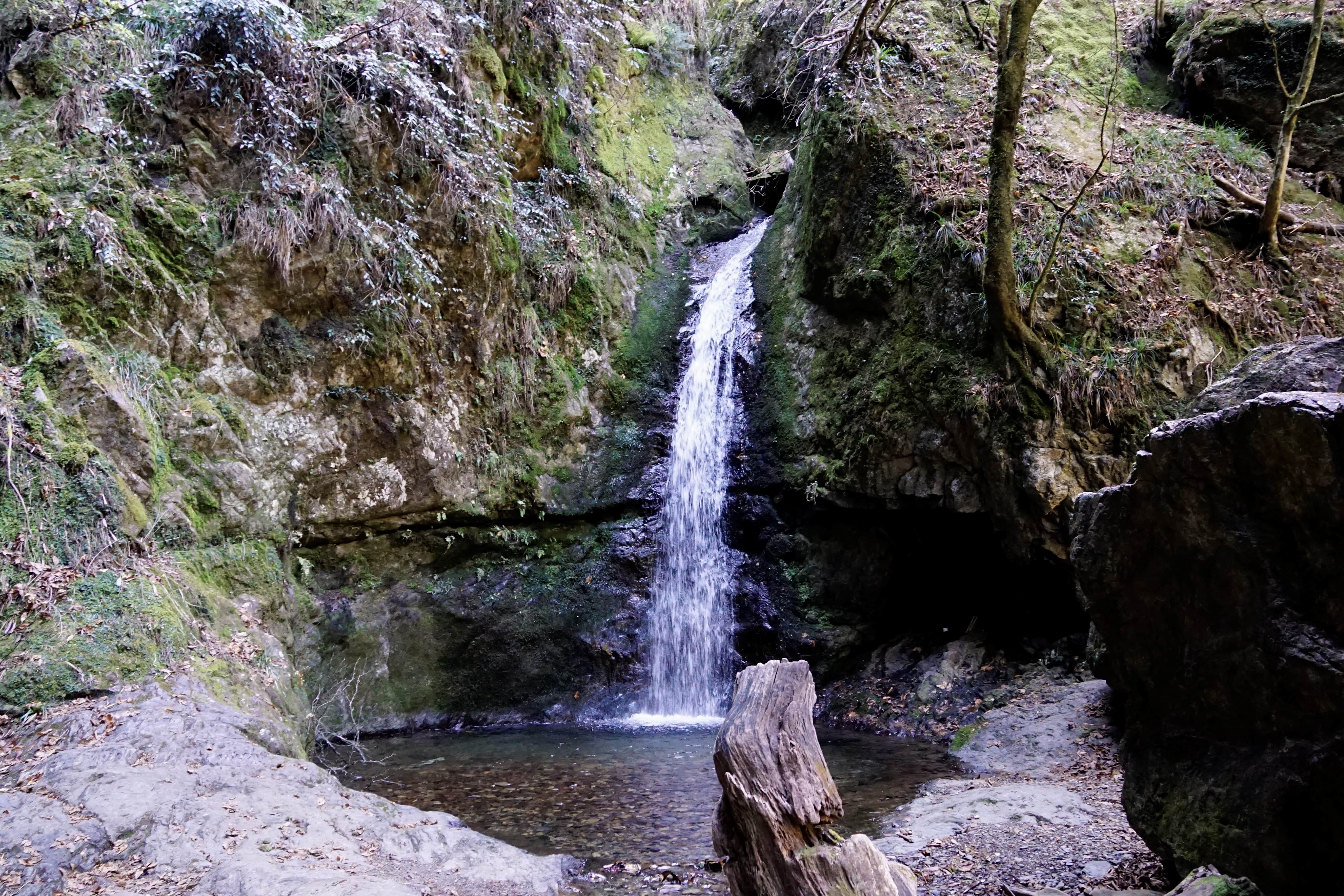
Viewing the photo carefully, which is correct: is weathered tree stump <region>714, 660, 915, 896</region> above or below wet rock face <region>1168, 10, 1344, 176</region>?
below

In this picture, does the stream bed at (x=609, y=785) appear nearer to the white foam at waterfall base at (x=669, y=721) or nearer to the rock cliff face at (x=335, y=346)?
the white foam at waterfall base at (x=669, y=721)

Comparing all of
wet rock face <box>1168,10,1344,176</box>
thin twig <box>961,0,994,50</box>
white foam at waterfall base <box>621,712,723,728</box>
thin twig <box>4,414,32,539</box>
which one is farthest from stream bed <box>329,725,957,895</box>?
thin twig <box>961,0,994,50</box>

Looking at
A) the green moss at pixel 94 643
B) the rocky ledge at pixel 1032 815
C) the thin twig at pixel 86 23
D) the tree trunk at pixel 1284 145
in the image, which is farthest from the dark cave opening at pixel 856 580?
the thin twig at pixel 86 23

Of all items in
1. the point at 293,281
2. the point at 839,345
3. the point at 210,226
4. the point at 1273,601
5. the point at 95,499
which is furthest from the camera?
the point at 839,345

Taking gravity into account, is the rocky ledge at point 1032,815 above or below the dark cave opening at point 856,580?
below

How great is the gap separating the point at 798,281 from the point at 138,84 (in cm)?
762

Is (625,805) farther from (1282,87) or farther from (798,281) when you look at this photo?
(1282,87)

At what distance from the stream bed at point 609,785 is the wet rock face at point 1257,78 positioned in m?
8.21

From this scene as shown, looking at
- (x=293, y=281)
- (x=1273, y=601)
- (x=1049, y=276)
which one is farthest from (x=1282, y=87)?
(x=293, y=281)

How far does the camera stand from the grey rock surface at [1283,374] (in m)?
3.07

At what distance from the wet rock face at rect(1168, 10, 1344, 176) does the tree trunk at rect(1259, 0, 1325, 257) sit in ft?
2.86

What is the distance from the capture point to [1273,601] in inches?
99.1

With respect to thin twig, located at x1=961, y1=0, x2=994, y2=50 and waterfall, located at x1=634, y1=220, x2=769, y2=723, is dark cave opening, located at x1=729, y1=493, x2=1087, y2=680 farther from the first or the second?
thin twig, located at x1=961, y1=0, x2=994, y2=50

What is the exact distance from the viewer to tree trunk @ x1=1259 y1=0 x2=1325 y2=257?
6859 mm
